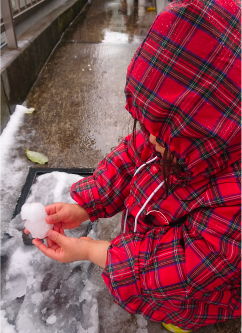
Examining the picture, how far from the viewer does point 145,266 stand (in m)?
0.99

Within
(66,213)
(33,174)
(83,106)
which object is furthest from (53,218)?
(83,106)

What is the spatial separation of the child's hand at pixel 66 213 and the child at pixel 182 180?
14mm

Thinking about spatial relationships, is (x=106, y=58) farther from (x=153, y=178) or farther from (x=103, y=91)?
(x=153, y=178)

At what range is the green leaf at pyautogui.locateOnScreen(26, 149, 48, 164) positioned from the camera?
6.72 ft

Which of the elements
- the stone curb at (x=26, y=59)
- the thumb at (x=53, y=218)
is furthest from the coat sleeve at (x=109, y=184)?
the stone curb at (x=26, y=59)

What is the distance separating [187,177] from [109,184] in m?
0.53

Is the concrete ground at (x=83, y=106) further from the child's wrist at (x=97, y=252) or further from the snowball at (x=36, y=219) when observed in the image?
the snowball at (x=36, y=219)

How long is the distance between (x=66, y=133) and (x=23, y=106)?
605mm

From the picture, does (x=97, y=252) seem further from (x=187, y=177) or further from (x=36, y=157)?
(x=36, y=157)

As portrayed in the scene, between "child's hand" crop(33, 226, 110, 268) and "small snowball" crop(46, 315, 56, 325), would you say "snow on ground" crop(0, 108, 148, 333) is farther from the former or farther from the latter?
"child's hand" crop(33, 226, 110, 268)

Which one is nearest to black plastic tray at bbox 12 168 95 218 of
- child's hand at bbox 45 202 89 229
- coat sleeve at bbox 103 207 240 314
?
child's hand at bbox 45 202 89 229

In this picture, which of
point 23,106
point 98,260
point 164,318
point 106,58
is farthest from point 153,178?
point 106,58

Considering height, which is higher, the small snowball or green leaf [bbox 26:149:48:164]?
green leaf [bbox 26:149:48:164]

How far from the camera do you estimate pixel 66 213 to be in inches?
52.9
